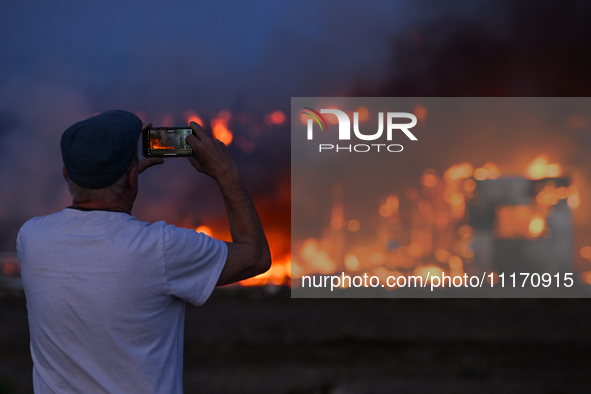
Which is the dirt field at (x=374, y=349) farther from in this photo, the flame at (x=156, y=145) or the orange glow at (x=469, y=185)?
the orange glow at (x=469, y=185)

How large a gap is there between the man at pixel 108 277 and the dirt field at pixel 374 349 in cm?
445

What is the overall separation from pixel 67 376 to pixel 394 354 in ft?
22.5

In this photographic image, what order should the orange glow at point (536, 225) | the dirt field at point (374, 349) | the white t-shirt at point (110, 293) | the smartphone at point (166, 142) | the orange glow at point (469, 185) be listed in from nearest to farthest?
1. the white t-shirt at point (110, 293)
2. the smartphone at point (166, 142)
3. the dirt field at point (374, 349)
4. the orange glow at point (536, 225)
5. the orange glow at point (469, 185)

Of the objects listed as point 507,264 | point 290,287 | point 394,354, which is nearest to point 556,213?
point 507,264

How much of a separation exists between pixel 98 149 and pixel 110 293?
14.0 inches

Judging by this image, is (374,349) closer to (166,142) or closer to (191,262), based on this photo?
(166,142)

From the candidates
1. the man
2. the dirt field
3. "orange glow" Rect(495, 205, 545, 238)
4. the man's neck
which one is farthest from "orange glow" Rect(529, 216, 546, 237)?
the man's neck

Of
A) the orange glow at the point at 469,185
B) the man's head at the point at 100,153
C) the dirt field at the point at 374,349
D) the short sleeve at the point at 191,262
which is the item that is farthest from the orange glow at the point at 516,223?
the man's head at the point at 100,153

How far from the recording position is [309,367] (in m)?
6.80

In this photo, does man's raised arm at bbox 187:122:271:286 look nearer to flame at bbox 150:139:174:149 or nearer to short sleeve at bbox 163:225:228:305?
short sleeve at bbox 163:225:228:305

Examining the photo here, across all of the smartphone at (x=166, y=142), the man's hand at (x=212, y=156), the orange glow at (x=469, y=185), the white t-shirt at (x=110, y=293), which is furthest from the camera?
the orange glow at (x=469, y=185)

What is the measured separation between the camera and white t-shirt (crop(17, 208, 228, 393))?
1273mm

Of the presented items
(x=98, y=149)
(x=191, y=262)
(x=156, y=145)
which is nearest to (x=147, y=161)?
(x=156, y=145)

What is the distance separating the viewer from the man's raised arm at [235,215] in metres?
1.40
